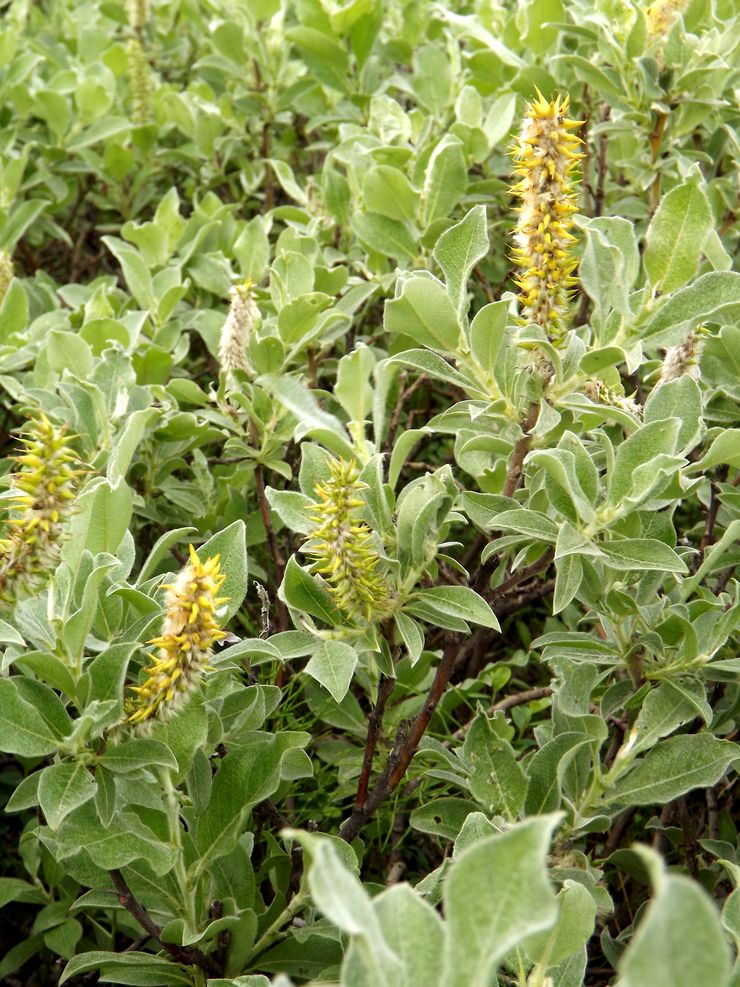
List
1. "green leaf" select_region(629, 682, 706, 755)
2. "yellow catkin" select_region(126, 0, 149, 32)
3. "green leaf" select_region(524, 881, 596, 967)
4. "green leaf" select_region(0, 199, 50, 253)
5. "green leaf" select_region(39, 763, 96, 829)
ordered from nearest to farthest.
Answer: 1. "green leaf" select_region(524, 881, 596, 967)
2. "green leaf" select_region(39, 763, 96, 829)
3. "green leaf" select_region(629, 682, 706, 755)
4. "green leaf" select_region(0, 199, 50, 253)
5. "yellow catkin" select_region(126, 0, 149, 32)

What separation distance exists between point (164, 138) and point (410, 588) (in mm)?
2625

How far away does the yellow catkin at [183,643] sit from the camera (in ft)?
4.66

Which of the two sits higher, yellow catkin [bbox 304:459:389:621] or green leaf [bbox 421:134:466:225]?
green leaf [bbox 421:134:466:225]

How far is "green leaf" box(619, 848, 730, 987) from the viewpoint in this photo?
782 mm

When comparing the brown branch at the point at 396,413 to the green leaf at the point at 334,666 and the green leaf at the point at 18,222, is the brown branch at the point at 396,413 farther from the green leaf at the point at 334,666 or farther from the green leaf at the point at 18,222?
the green leaf at the point at 18,222

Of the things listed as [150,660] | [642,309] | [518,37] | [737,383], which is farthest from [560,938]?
[518,37]

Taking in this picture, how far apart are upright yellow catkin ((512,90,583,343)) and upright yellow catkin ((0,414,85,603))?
2.33 ft

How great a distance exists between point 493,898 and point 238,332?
58.0 inches

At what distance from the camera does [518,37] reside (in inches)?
122

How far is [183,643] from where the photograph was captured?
1.44 m

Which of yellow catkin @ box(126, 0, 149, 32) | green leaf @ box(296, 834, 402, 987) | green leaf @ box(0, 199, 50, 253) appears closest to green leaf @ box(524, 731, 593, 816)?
green leaf @ box(296, 834, 402, 987)

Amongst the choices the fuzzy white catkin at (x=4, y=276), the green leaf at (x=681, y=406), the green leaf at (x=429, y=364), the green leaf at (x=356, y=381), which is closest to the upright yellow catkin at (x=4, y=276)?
the fuzzy white catkin at (x=4, y=276)

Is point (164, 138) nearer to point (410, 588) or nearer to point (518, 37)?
point (518, 37)

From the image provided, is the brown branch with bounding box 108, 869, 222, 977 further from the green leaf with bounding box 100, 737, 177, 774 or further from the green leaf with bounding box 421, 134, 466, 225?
the green leaf with bounding box 421, 134, 466, 225
